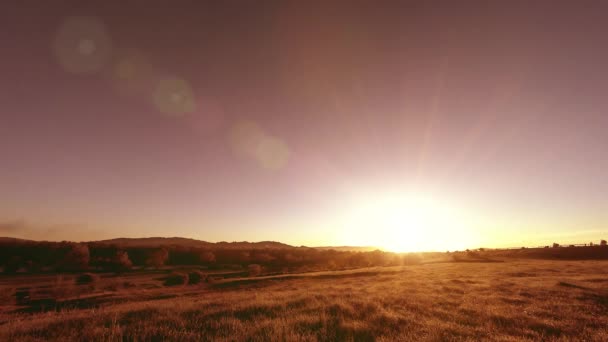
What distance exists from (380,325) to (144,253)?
9213 centimetres

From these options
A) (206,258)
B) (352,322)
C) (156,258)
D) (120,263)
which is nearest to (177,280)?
(120,263)

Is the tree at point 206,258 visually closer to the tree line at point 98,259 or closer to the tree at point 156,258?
the tree line at point 98,259

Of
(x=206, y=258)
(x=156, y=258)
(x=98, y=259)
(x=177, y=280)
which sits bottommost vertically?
(x=177, y=280)

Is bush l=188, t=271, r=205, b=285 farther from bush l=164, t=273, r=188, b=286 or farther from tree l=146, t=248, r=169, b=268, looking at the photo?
tree l=146, t=248, r=169, b=268

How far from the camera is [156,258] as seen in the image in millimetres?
80125

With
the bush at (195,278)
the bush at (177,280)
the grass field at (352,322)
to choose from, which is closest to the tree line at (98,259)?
the bush at (195,278)

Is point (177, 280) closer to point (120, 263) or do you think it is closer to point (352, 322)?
point (120, 263)

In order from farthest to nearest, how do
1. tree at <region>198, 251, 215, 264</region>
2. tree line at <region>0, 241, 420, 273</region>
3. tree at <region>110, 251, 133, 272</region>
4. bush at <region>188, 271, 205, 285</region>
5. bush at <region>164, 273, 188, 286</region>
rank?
tree at <region>198, 251, 215, 264</region> → tree at <region>110, 251, 133, 272</region> → tree line at <region>0, 241, 420, 273</region> → bush at <region>188, 271, 205, 285</region> → bush at <region>164, 273, 188, 286</region>

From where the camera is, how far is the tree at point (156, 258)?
259 ft

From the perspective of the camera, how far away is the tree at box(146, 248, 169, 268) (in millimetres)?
78875

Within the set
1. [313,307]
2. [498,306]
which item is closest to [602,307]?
[498,306]

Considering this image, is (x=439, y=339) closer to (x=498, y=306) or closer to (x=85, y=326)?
(x=498, y=306)

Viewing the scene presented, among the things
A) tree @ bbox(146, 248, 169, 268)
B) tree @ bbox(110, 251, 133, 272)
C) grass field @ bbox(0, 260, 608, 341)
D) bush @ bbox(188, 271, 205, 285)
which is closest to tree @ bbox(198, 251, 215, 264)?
tree @ bbox(146, 248, 169, 268)

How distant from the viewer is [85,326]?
10266 millimetres
